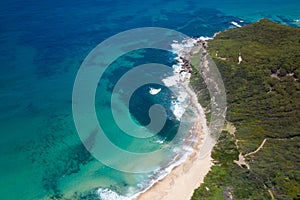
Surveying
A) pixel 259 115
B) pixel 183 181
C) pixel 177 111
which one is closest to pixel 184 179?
pixel 183 181

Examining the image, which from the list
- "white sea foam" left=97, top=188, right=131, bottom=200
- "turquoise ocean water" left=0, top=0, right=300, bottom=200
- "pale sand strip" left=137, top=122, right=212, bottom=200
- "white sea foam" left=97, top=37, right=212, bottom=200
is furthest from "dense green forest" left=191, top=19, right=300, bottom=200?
"white sea foam" left=97, top=188, right=131, bottom=200

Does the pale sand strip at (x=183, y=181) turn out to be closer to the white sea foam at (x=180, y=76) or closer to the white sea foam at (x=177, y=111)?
the white sea foam at (x=177, y=111)

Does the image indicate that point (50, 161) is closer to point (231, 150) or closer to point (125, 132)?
point (125, 132)

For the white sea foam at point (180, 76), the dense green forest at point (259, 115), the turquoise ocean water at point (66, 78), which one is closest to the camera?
the dense green forest at point (259, 115)

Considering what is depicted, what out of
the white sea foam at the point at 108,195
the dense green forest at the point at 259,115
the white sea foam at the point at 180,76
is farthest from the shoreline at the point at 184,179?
the white sea foam at the point at 180,76

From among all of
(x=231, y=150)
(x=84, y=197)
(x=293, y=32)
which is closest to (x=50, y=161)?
(x=84, y=197)

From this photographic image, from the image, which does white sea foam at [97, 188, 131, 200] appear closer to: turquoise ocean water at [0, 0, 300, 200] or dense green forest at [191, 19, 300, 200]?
turquoise ocean water at [0, 0, 300, 200]

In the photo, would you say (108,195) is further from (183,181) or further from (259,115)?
(259,115)
